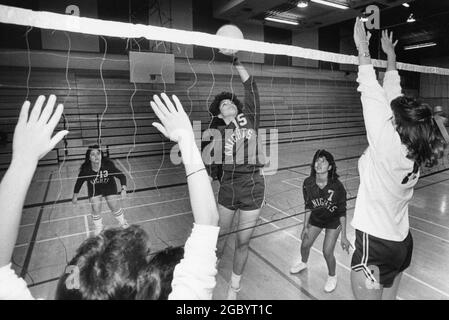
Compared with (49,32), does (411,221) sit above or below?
below

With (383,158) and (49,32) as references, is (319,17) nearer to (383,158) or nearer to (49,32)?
(49,32)

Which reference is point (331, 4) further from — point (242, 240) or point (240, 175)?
point (242, 240)

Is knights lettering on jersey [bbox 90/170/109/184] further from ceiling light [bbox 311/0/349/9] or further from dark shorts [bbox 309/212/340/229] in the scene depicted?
ceiling light [bbox 311/0/349/9]

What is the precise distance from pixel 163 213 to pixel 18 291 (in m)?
4.23

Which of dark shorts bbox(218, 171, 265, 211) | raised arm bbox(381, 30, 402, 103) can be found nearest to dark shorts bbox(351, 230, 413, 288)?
raised arm bbox(381, 30, 402, 103)

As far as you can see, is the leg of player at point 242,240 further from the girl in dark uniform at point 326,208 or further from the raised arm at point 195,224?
the raised arm at point 195,224

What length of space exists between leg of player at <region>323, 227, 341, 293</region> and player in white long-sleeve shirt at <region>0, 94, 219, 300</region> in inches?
90.0

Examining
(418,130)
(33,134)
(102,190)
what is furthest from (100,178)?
(418,130)

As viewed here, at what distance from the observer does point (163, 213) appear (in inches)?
191

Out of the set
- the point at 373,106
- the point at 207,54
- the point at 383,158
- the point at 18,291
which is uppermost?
the point at 207,54

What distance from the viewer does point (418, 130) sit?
136cm

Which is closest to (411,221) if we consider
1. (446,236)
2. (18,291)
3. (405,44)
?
(446,236)

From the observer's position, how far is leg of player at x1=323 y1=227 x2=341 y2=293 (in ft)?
9.15

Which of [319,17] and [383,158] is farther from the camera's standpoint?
[319,17]
